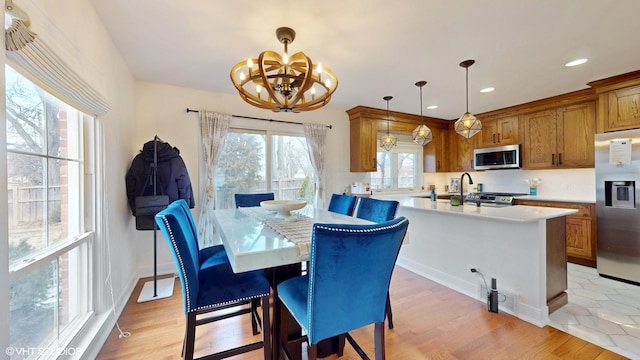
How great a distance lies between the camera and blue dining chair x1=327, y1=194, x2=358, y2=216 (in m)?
2.71

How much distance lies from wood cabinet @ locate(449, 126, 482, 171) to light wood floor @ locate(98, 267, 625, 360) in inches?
133

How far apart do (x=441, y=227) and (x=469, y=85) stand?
1.90 metres

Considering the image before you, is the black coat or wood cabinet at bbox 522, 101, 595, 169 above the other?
wood cabinet at bbox 522, 101, 595, 169

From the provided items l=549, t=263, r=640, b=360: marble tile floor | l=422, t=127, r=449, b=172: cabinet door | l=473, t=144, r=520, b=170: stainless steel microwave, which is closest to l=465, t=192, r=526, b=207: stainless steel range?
l=473, t=144, r=520, b=170: stainless steel microwave

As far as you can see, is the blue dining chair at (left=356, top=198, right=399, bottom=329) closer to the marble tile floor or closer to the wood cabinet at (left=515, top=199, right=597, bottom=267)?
the marble tile floor

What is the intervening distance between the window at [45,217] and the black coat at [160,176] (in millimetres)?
772

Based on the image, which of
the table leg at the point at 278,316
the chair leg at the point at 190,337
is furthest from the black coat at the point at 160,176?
the table leg at the point at 278,316

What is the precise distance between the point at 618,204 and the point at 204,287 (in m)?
4.43

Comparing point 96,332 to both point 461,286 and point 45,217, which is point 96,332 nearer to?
point 45,217

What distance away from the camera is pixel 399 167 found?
5.16 metres

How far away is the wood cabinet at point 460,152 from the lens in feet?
16.3

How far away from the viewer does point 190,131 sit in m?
3.34

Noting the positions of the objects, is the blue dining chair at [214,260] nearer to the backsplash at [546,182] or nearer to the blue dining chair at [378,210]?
the blue dining chair at [378,210]

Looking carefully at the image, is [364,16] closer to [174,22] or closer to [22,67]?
[174,22]
